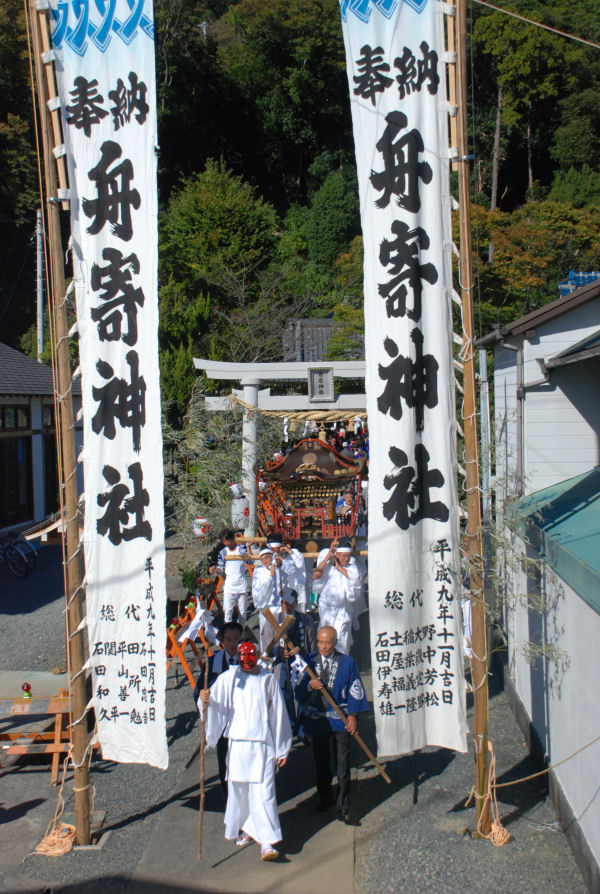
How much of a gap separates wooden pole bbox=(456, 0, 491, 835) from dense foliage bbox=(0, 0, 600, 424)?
17471 millimetres

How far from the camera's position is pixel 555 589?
5988 millimetres

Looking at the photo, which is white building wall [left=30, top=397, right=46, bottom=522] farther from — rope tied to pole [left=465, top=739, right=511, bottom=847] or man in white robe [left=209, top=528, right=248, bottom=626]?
rope tied to pole [left=465, top=739, right=511, bottom=847]

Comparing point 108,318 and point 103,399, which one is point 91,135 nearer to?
point 108,318

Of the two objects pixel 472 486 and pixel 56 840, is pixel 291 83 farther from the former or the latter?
pixel 56 840

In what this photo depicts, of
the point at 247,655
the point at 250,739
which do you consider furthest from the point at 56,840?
the point at 247,655

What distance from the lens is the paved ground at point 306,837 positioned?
503 cm

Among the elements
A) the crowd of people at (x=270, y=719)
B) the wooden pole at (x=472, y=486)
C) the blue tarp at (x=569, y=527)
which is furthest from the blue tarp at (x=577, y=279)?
the crowd of people at (x=270, y=719)

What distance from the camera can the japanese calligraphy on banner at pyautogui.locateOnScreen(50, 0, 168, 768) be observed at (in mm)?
5570

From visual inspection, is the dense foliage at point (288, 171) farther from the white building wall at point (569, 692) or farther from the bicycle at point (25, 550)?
the white building wall at point (569, 692)

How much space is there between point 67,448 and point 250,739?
2725 mm

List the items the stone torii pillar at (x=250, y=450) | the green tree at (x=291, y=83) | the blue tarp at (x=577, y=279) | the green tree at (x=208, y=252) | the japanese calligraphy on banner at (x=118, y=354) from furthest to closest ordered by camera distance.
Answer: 1. the green tree at (x=291, y=83)
2. the green tree at (x=208, y=252)
3. the stone torii pillar at (x=250, y=450)
4. the blue tarp at (x=577, y=279)
5. the japanese calligraphy on banner at (x=118, y=354)

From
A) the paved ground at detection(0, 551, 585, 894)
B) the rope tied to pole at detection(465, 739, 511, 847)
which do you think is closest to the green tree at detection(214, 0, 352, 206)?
the paved ground at detection(0, 551, 585, 894)

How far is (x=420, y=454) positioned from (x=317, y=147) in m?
40.3

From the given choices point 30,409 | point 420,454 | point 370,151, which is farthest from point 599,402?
point 30,409
